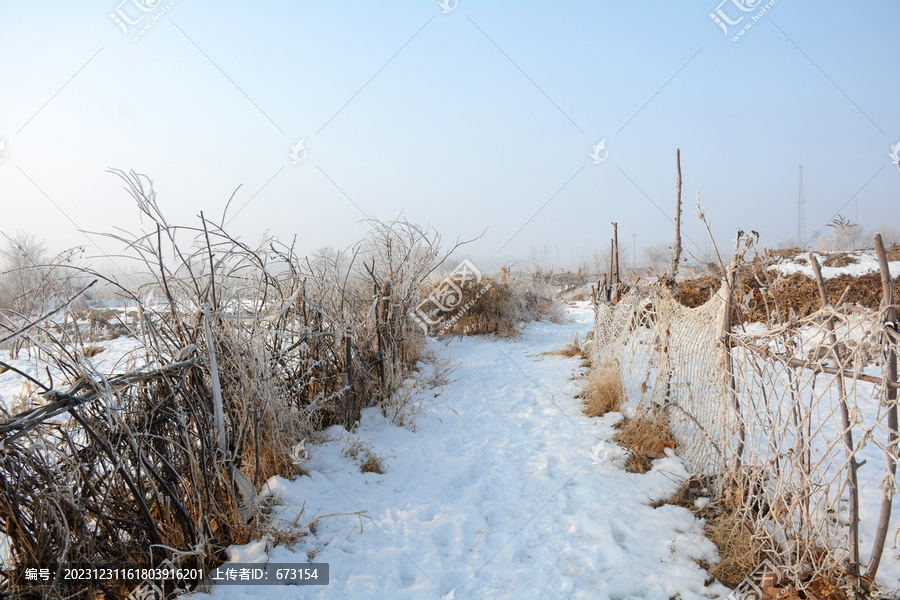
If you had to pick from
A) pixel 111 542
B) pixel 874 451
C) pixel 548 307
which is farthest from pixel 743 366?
pixel 548 307

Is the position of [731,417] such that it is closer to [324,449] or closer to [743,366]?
[743,366]

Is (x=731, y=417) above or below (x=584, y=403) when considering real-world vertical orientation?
above

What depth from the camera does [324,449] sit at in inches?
138

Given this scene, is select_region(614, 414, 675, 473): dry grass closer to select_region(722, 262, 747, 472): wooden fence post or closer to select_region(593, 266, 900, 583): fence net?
select_region(593, 266, 900, 583): fence net

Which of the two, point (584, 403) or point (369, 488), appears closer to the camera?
point (369, 488)

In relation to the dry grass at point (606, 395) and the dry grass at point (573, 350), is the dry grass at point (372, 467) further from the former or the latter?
the dry grass at point (573, 350)

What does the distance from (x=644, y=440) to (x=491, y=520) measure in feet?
5.37

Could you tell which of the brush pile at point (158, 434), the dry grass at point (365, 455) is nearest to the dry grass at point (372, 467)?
the dry grass at point (365, 455)

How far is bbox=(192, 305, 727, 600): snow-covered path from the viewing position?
7.39 feet

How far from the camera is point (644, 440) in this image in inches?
146

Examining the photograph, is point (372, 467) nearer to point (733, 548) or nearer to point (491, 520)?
point (491, 520)

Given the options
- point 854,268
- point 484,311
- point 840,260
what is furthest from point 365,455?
point 840,260

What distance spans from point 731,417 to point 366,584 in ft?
7.41

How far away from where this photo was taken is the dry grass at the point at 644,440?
11.4 ft
